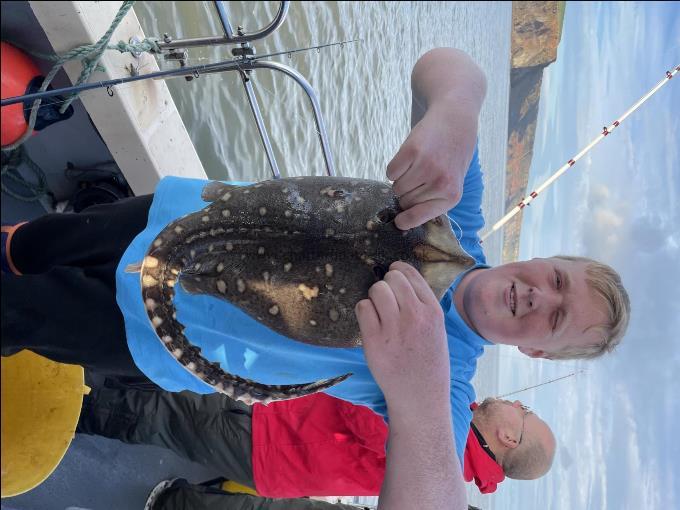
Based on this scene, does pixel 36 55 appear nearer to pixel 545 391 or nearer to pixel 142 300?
pixel 142 300

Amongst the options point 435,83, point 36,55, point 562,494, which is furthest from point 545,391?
point 36,55

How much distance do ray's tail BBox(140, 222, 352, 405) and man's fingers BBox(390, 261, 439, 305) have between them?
3.53 feet

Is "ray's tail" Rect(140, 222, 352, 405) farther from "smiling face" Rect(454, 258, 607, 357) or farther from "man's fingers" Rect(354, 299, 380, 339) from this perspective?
"smiling face" Rect(454, 258, 607, 357)

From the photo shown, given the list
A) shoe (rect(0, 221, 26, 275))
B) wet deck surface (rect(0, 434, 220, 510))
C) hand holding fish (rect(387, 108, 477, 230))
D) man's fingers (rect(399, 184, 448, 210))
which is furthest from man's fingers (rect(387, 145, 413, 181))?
wet deck surface (rect(0, 434, 220, 510))

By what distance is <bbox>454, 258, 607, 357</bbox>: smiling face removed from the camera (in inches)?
104

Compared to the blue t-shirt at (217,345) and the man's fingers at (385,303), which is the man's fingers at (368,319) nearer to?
the man's fingers at (385,303)

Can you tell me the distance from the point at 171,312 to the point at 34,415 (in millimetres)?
730

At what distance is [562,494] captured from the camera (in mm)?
7211

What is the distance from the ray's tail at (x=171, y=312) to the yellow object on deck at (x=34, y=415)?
0.49 meters

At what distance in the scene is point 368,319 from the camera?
A: 1896 millimetres

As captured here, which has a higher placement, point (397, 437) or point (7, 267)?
point (7, 267)

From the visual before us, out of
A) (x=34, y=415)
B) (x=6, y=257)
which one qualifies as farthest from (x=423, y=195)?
(x=6, y=257)

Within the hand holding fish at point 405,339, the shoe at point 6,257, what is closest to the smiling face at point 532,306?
the hand holding fish at point 405,339

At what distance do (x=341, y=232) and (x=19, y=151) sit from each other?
257cm
